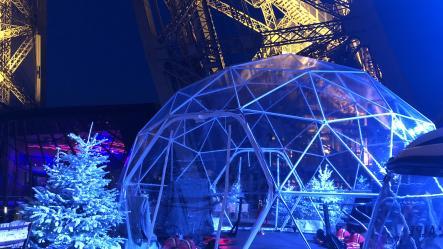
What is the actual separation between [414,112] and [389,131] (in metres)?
1.88

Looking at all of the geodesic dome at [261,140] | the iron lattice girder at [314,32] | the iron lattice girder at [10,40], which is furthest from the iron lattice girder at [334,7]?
the iron lattice girder at [10,40]

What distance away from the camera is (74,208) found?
385 inches

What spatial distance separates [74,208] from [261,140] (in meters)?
6.21

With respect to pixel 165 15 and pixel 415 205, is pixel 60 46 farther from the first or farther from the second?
pixel 415 205

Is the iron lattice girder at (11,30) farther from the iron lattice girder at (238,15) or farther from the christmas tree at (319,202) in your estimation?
the christmas tree at (319,202)

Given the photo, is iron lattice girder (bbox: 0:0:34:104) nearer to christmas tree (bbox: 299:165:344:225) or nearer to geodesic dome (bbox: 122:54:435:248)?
geodesic dome (bbox: 122:54:435:248)

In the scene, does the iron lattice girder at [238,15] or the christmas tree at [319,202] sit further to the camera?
the iron lattice girder at [238,15]

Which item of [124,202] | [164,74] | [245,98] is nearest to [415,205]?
[245,98]

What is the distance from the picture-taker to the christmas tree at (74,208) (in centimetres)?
950

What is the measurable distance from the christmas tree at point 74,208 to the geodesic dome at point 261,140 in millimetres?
1273

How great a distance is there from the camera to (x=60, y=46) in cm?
4012

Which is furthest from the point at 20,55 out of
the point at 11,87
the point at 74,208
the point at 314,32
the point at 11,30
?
the point at 74,208

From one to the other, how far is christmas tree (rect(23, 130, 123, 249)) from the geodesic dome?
1273mm

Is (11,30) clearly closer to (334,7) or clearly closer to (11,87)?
(11,87)
